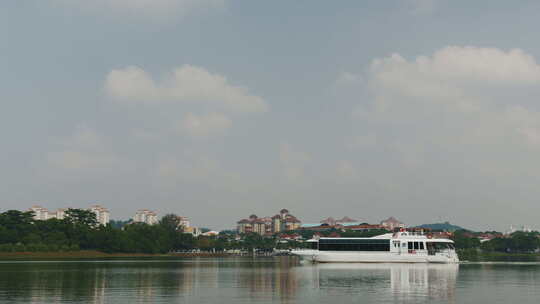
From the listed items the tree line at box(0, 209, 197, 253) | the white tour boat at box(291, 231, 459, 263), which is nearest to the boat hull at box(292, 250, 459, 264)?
the white tour boat at box(291, 231, 459, 263)

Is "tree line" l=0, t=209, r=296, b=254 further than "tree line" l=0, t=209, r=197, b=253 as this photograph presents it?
No

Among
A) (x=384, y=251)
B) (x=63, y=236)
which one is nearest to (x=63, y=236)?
(x=63, y=236)

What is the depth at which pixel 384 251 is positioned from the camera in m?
108

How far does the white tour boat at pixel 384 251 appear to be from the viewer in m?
107

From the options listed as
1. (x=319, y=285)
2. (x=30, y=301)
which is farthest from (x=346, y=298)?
(x=30, y=301)

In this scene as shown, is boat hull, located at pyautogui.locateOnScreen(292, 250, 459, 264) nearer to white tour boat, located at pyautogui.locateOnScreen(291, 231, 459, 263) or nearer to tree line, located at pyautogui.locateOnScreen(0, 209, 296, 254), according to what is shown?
white tour boat, located at pyautogui.locateOnScreen(291, 231, 459, 263)

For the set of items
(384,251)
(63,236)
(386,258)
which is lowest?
(386,258)

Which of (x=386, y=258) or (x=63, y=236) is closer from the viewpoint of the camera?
(x=386, y=258)

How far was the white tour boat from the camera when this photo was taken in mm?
106625

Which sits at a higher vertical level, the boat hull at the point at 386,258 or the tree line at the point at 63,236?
the tree line at the point at 63,236

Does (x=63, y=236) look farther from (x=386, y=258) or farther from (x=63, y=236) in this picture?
(x=386, y=258)

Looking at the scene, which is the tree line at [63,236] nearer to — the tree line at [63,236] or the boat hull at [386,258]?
the tree line at [63,236]

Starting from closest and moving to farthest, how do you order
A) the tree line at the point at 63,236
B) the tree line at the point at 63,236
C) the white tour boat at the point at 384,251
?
the white tour boat at the point at 384,251, the tree line at the point at 63,236, the tree line at the point at 63,236

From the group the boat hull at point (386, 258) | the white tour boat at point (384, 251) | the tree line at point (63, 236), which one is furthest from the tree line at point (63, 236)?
the boat hull at point (386, 258)
